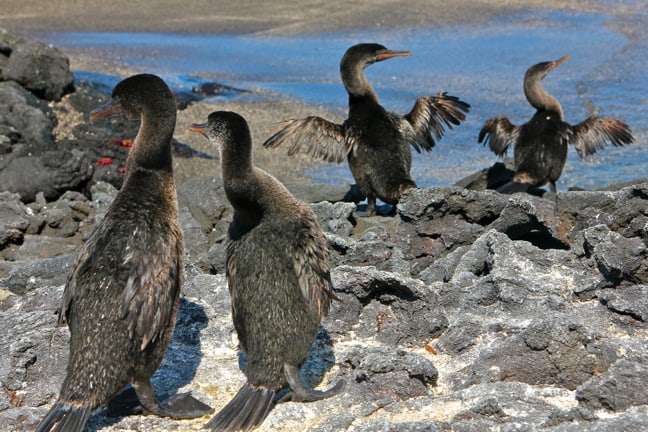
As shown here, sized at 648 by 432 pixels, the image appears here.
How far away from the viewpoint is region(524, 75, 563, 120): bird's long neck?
9.65 meters

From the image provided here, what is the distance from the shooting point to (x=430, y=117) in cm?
936

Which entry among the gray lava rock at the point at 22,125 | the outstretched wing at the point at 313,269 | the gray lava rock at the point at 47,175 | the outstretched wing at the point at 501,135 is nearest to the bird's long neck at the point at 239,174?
the outstretched wing at the point at 313,269

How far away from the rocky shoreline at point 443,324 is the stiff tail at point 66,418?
0.27 m

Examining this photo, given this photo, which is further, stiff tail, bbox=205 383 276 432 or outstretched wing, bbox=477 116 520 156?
outstretched wing, bbox=477 116 520 156

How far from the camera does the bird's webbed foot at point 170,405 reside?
4625 millimetres

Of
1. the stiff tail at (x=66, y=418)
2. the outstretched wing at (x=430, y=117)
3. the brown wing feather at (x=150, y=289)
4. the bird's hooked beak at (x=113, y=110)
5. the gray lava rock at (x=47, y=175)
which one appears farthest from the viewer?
the gray lava rock at (x=47, y=175)

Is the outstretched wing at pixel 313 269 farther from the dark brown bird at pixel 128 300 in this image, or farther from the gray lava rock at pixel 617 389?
the gray lava rock at pixel 617 389

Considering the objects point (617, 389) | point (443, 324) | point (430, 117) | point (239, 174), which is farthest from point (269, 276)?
point (430, 117)

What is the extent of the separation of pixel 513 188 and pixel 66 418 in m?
5.33

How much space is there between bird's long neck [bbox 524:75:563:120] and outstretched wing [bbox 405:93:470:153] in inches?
27.1

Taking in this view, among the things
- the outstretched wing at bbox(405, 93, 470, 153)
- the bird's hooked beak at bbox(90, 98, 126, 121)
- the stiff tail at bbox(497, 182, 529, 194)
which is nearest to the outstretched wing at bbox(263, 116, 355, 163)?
the outstretched wing at bbox(405, 93, 470, 153)

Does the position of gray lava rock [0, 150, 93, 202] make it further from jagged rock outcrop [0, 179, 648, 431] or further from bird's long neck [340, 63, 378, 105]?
bird's long neck [340, 63, 378, 105]

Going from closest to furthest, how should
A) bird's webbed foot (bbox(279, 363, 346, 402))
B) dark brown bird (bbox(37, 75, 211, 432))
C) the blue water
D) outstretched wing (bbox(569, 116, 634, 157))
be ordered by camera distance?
dark brown bird (bbox(37, 75, 211, 432)), bird's webbed foot (bbox(279, 363, 346, 402)), outstretched wing (bbox(569, 116, 634, 157)), the blue water

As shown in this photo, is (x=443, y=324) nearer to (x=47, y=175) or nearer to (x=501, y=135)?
(x=501, y=135)
